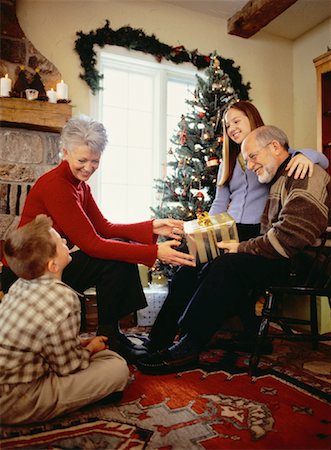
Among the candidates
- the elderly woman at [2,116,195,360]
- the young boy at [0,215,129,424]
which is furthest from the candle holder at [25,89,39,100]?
the young boy at [0,215,129,424]

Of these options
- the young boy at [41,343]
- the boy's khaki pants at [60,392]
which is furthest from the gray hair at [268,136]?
the boy's khaki pants at [60,392]

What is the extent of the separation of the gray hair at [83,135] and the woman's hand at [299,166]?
0.96 m

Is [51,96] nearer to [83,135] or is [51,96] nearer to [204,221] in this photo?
[83,135]

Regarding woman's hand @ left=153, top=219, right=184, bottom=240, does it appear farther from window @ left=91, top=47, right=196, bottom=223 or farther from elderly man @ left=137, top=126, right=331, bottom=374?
window @ left=91, top=47, right=196, bottom=223

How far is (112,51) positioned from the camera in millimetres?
3961

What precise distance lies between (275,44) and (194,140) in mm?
2152

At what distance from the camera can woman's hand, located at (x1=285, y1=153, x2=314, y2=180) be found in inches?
74.5

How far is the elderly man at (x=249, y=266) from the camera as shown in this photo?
182 centimetres

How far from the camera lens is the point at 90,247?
6.04 ft

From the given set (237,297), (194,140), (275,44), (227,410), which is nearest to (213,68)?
(194,140)

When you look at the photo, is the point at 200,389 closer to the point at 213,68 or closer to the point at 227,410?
the point at 227,410

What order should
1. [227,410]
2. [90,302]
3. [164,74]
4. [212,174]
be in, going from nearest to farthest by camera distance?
[227,410] → [90,302] → [212,174] → [164,74]

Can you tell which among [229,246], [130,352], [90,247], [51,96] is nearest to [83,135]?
[90,247]

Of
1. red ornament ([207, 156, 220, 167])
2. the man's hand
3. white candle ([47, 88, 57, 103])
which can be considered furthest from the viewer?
red ornament ([207, 156, 220, 167])
